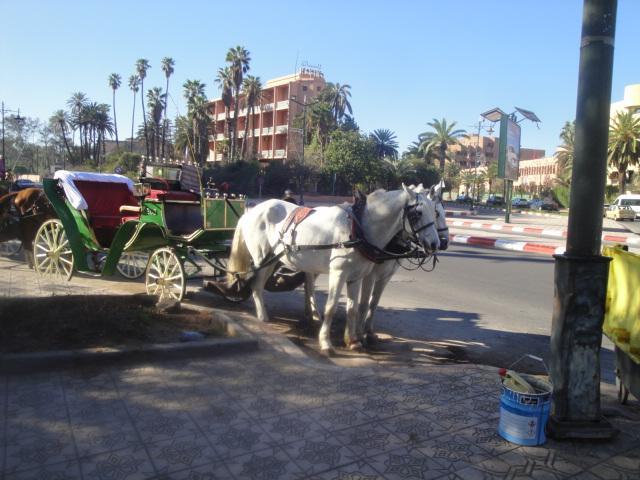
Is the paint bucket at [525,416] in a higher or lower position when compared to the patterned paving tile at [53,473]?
higher

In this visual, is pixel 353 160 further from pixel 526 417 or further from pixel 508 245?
pixel 526 417

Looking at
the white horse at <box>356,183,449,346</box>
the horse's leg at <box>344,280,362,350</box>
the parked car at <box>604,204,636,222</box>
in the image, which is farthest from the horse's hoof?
the parked car at <box>604,204,636,222</box>

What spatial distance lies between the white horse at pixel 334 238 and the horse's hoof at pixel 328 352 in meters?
0.01

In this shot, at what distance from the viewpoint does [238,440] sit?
11.0ft

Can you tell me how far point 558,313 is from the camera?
351 cm

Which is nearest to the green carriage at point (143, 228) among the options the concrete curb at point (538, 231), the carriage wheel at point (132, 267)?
the carriage wheel at point (132, 267)

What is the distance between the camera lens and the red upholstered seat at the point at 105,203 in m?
8.50

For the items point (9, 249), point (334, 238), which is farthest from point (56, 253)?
point (334, 238)

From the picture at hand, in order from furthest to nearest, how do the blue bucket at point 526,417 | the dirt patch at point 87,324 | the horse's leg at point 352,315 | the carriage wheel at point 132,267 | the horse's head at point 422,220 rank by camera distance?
the carriage wheel at point 132,267 < the horse's leg at point 352,315 < the horse's head at point 422,220 < the dirt patch at point 87,324 < the blue bucket at point 526,417

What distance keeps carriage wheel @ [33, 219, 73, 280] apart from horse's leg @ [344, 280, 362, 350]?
16.2 feet

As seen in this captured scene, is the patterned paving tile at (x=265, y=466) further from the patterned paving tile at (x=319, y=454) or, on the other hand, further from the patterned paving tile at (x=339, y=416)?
the patterned paving tile at (x=339, y=416)

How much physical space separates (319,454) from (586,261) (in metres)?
2.12

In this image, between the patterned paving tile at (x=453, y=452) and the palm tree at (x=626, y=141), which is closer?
the patterned paving tile at (x=453, y=452)

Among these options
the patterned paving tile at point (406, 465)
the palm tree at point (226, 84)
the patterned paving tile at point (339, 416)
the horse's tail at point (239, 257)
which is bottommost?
the patterned paving tile at point (406, 465)
